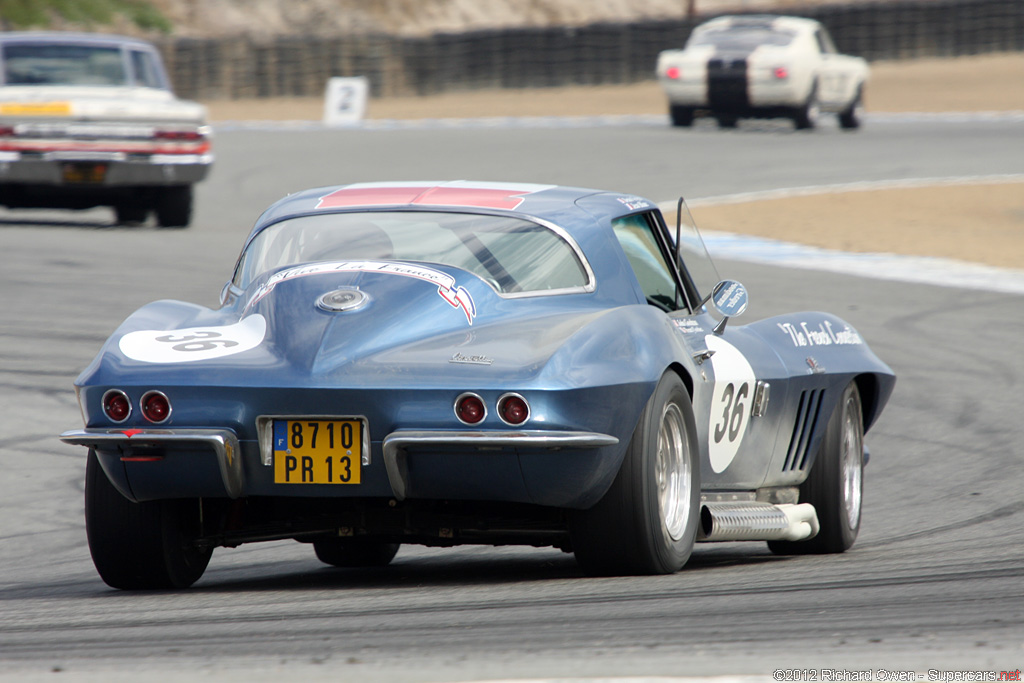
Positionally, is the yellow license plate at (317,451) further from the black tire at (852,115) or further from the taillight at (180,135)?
the black tire at (852,115)

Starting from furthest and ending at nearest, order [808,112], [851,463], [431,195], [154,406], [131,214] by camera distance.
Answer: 1. [808,112]
2. [131,214]
3. [851,463]
4. [431,195]
5. [154,406]

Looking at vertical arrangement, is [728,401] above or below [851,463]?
above

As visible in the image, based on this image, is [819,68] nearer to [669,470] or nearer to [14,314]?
[14,314]

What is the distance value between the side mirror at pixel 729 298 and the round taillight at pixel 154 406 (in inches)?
77.7

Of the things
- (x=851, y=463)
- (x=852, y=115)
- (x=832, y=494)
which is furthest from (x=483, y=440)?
(x=852, y=115)

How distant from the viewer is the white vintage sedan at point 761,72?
87.8 feet

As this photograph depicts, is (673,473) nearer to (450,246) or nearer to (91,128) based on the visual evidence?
(450,246)

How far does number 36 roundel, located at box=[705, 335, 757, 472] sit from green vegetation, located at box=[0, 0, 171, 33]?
41495 millimetres

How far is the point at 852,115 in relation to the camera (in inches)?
1145

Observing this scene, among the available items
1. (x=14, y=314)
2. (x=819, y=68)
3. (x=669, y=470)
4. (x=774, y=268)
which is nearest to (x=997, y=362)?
(x=774, y=268)

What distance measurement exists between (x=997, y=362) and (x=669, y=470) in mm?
5742

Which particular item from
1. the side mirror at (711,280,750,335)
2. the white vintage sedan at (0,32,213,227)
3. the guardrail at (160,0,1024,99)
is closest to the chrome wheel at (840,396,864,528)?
the side mirror at (711,280,750,335)

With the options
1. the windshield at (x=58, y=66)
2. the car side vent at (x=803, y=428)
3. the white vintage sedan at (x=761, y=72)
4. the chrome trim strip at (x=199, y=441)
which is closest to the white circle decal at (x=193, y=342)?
the chrome trim strip at (x=199, y=441)

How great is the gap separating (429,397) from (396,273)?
0.57 meters
